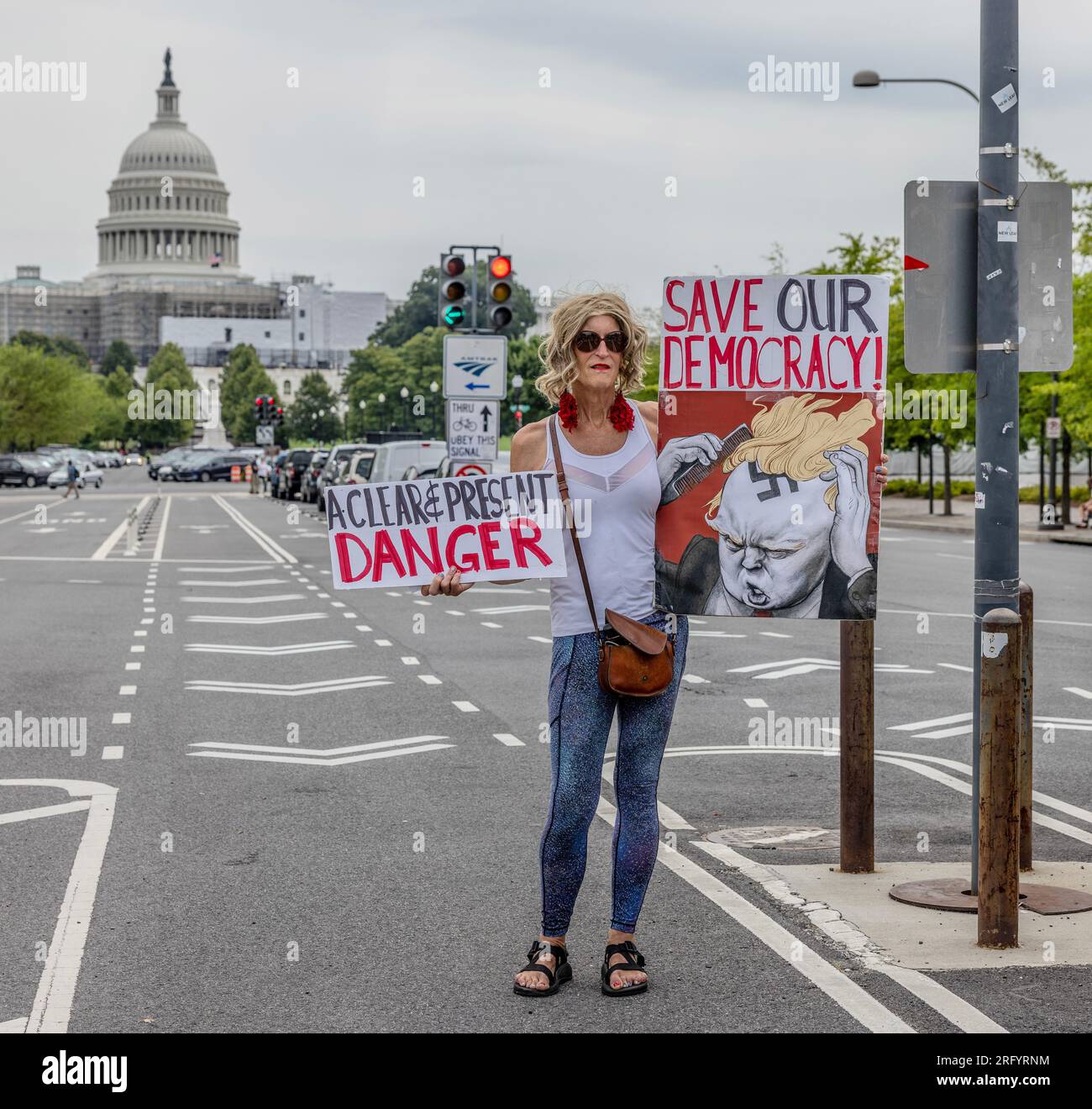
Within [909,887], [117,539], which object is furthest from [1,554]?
[909,887]

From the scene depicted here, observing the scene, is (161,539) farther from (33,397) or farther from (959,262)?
(33,397)

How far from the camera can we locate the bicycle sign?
26.0 m

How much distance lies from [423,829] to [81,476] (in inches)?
3287

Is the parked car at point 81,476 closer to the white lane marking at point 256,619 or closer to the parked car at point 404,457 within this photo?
the parked car at point 404,457

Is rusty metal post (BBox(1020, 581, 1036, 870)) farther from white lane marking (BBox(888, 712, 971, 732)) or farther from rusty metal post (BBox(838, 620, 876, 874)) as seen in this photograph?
white lane marking (BBox(888, 712, 971, 732))

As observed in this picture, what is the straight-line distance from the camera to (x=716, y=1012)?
5.64 m

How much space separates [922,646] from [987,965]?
10649 millimetres

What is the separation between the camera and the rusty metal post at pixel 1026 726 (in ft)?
23.4

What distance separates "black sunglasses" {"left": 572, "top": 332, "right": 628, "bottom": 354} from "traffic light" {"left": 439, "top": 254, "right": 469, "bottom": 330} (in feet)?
56.6

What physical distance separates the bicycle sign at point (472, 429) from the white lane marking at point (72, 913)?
648 inches

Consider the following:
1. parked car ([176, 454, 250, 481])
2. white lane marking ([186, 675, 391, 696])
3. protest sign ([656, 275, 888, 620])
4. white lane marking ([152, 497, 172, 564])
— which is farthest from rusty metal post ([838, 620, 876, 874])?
parked car ([176, 454, 250, 481])

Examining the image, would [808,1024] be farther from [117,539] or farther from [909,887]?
[117,539]

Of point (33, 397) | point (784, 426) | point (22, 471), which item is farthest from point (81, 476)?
point (784, 426)

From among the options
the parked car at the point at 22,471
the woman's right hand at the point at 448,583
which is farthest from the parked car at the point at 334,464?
the woman's right hand at the point at 448,583
